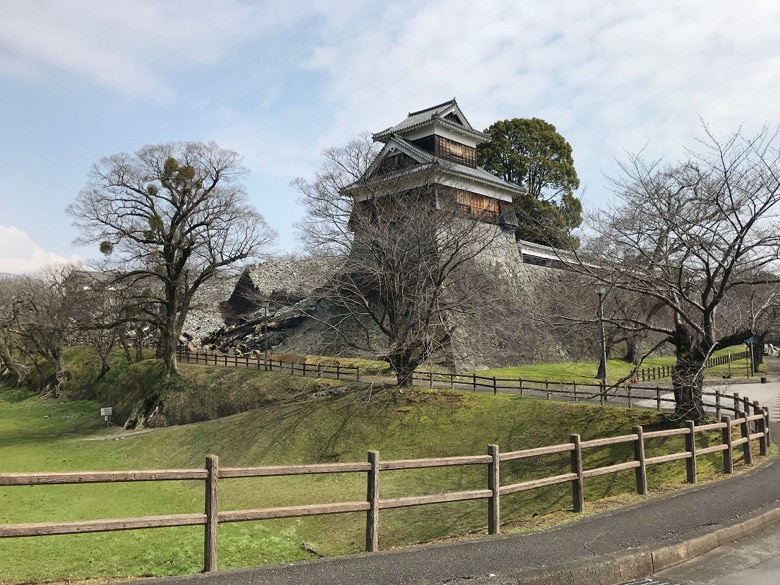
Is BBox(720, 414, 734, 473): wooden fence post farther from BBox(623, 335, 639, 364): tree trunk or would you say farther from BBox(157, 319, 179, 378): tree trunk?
BBox(623, 335, 639, 364): tree trunk

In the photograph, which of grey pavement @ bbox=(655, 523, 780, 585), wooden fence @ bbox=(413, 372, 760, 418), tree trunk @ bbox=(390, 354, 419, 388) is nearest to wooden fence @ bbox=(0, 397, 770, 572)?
grey pavement @ bbox=(655, 523, 780, 585)

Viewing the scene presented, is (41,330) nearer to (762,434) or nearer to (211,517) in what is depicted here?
(211,517)

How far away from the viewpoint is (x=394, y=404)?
69.5 feet

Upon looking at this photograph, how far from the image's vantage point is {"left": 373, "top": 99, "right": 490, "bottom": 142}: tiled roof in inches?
1428

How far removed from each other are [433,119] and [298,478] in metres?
26.1

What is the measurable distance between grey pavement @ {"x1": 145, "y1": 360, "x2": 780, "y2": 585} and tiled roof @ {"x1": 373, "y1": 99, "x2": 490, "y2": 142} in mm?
30830

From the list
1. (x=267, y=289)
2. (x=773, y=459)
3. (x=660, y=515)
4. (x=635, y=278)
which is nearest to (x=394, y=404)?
(x=635, y=278)

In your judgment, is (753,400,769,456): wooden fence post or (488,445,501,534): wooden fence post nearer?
(488,445,501,534): wooden fence post

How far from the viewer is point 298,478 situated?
17438 mm

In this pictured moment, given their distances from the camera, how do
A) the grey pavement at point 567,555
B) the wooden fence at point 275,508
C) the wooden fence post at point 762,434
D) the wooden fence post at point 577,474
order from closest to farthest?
the wooden fence at point 275,508
the grey pavement at point 567,555
the wooden fence post at point 577,474
the wooden fence post at point 762,434

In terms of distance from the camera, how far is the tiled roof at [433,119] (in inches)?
1428

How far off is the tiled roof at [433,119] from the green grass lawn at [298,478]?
1889 cm

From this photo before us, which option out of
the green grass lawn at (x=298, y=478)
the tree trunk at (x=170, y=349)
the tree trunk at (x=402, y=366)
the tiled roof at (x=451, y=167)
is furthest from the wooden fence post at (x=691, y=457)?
the tree trunk at (x=170, y=349)

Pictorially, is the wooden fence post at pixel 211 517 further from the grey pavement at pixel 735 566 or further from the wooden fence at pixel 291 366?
the wooden fence at pixel 291 366
